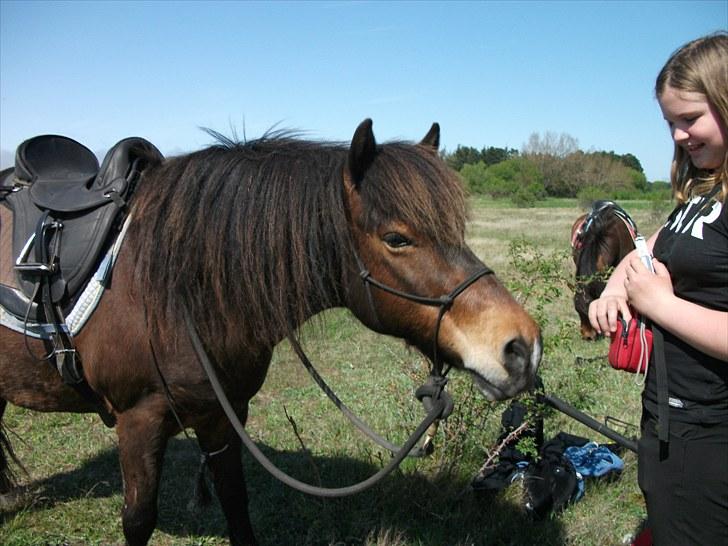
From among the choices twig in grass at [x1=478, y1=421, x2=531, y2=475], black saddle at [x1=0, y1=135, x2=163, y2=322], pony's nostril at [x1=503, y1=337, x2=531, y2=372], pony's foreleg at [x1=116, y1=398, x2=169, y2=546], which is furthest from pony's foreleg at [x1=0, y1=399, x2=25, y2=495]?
pony's nostril at [x1=503, y1=337, x2=531, y2=372]

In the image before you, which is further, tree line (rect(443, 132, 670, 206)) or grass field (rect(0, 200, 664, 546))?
tree line (rect(443, 132, 670, 206))

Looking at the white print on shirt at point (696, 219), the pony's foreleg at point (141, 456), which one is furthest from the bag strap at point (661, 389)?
the pony's foreleg at point (141, 456)

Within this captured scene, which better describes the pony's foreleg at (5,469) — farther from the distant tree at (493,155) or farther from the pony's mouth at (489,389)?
the distant tree at (493,155)

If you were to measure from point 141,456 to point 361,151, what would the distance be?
160cm

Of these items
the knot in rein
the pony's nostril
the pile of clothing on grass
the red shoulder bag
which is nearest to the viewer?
the red shoulder bag

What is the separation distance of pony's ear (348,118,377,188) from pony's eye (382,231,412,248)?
0.78 ft

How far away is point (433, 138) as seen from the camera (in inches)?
93.4

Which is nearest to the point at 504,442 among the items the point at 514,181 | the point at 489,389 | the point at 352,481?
the point at 352,481

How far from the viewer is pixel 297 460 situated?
404cm

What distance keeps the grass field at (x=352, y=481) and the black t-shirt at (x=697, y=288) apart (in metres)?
0.87

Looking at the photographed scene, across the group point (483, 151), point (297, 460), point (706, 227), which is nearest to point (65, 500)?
point (297, 460)

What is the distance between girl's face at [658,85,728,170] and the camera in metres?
1.48

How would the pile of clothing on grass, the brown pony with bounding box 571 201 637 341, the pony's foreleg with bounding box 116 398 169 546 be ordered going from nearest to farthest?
the pony's foreleg with bounding box 116 398 169 546, the pile of clothing on grass, the brown pony with bounding box 571 201 637 341

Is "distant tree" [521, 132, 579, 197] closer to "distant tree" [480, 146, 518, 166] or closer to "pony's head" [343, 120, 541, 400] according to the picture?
"distant tree" [480, 146, 518, 166]
